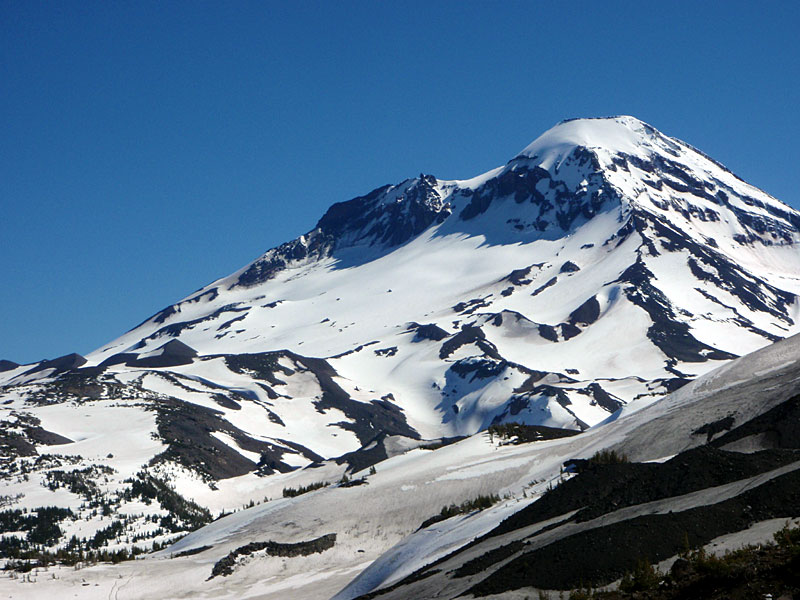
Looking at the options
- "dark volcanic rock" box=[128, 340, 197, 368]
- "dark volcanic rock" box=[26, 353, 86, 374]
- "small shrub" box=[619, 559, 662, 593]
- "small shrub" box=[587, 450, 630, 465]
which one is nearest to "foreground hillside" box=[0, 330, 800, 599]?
"small shrub" box=[587, 450, 630, 465]

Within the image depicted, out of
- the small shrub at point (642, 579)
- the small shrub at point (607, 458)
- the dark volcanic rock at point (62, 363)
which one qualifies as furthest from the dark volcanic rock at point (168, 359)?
the small shrub at point (642, 579)

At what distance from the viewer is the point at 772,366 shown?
96.1ft

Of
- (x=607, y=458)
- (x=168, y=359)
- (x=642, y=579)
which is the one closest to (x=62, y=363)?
(x=168, y=359)

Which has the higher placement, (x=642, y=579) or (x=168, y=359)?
(x=168, y=359)

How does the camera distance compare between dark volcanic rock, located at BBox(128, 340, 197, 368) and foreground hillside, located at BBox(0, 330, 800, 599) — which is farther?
dark volcanic rock, located at BBox(128, 340, 197, 368)

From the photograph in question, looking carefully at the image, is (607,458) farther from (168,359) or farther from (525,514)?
(168,359)

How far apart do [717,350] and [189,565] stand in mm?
165691

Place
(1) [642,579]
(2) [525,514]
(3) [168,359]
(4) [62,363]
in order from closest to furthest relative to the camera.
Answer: (1) [642,579] < (2) [525,514] < (3) [168,359] < (4) [62,363]

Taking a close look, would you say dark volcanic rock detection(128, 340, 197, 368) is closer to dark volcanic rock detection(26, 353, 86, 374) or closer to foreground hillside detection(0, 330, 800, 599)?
dark volcanic rock detection(26, 353, 86, 374)

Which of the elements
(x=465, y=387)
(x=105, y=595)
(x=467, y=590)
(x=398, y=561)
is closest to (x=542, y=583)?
(x=467, y=590)

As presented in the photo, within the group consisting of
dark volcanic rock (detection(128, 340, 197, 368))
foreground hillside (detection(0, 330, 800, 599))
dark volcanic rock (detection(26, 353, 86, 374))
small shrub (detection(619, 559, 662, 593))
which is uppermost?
dark volcanic rock (detection(26, 353, 86, 374))

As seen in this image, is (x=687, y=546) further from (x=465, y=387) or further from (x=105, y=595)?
(x=465, y=387)

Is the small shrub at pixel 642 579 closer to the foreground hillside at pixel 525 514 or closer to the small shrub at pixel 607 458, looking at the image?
the foreground hillside at pixel 525 514

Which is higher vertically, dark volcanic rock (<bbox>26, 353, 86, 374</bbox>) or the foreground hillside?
dark volcanic rock (<bbox>26, 353, 86, 374</bbox>)
